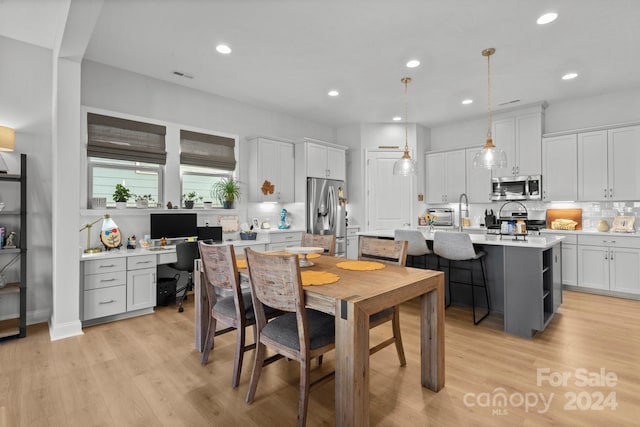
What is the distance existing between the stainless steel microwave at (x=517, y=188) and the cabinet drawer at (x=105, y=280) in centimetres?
571

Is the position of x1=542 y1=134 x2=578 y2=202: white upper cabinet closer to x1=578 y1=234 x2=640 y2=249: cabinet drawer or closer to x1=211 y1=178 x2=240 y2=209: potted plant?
x1=578 y1=234 x2=640 y2=249: cabinet drawer

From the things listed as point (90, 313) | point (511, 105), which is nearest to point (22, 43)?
point (90, 313)

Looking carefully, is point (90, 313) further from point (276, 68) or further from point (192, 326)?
point (276, 68)

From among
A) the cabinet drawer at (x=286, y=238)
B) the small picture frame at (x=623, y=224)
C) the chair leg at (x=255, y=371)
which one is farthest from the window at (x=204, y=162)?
the small picture frame at (x=623, y=224)

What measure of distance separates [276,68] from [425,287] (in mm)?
3163

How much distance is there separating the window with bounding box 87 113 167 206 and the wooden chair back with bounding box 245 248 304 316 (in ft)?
9.77

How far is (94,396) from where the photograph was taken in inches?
81.9

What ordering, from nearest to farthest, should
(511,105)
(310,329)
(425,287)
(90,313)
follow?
(310,329)
(425,287)
(90,313)
(511,105)

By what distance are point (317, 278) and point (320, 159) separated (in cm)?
393

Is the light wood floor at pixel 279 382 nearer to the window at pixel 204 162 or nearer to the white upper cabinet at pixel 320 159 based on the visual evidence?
the window at pixel 204 162

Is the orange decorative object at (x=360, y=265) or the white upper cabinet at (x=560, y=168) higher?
the white upper cabinet at (x=560, y=168)

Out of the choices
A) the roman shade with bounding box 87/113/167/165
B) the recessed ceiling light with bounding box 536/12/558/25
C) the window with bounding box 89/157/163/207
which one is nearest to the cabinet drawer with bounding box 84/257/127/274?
the window with bounding box 89/157/163/207

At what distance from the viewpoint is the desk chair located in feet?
7.30

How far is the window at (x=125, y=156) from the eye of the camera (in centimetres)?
380
